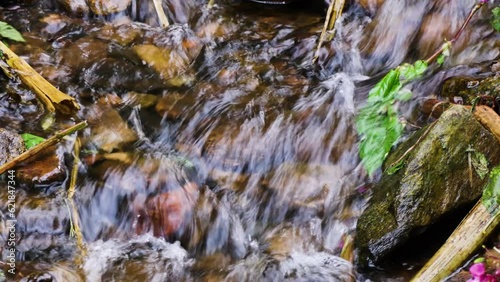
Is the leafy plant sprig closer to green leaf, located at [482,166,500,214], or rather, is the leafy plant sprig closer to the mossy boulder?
the mossy boulder

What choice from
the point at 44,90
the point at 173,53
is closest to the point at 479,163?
the point at 173,53

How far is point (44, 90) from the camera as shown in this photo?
3.94 metres

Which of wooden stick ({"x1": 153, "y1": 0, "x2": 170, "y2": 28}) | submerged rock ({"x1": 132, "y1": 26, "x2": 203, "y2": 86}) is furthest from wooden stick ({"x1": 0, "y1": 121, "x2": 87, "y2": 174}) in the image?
wooden stick ({"x1": 153, "y1": 0, "x2": 170, "y2": 28})

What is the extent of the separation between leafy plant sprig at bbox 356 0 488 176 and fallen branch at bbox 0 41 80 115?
7.53ft

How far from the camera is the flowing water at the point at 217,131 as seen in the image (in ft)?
10.3

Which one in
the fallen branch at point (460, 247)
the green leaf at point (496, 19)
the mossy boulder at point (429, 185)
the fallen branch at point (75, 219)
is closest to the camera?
the fallen branch at point (460, 247)

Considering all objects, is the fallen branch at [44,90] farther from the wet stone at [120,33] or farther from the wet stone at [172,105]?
the wet stone at [120,33]

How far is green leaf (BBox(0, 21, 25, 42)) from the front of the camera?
471cm

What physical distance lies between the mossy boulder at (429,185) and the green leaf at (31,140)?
231 cm

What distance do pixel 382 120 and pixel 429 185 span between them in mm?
734

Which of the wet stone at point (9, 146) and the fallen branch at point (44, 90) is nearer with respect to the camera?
the wet stone at point (9, 146)

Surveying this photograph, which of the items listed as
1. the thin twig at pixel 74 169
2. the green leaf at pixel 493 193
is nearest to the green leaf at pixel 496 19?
the green leaf at pixel 493 193

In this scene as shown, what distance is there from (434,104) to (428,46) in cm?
82
